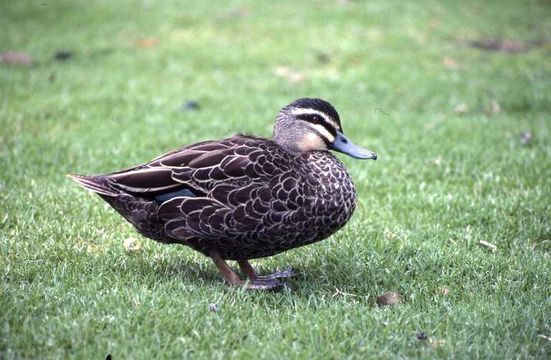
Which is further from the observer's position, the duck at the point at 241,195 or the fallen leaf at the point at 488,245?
the fallen leaf at the point at 488,245

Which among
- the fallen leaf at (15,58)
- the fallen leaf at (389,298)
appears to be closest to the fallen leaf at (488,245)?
the fallen leaf at (389,298)

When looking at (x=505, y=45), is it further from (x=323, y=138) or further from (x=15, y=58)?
(x=323, y=138)

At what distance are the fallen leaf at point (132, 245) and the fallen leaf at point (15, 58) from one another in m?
7.64

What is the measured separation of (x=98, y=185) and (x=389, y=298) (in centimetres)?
197

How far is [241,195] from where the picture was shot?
4.20 meters

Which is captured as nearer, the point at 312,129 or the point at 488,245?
the point at 312,129

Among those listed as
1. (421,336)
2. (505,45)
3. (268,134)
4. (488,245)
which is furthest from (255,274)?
(505,45)

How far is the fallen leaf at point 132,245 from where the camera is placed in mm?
4984

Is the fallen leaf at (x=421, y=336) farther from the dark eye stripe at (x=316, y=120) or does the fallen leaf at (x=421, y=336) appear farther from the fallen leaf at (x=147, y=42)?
the fallen leaf at (x=147, y=42)

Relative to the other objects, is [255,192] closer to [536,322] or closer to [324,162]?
[324,162]

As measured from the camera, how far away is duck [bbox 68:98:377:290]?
4.20 metres

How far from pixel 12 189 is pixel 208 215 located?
2742 millimetres

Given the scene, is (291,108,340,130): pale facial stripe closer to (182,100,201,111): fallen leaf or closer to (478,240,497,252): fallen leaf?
(478,240,497,252): fallen leaf

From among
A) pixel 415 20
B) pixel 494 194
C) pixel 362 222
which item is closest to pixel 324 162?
pixel 362 222
